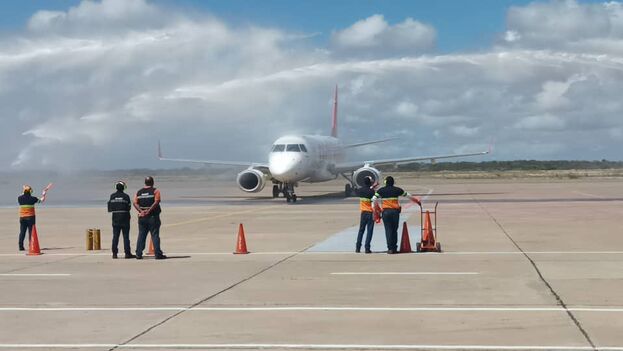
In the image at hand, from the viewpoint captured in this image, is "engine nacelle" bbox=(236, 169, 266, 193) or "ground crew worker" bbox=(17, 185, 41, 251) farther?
"engine nacelle" bbox=(236, 169, 266, 193)

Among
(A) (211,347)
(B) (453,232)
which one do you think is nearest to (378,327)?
(A) (211,347)

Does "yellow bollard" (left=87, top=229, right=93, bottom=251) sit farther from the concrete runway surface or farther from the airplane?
the airplane

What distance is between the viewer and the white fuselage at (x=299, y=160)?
4506 cm

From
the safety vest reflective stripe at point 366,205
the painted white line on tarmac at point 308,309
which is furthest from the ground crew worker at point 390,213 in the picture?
the painted white line on tarmac at point 308,309

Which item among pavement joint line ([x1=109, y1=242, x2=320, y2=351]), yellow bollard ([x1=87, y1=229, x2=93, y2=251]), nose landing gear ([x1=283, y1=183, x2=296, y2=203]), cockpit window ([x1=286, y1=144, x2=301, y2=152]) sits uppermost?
cockpit window ([x1=286, y1=144, x2=301, y2=152])

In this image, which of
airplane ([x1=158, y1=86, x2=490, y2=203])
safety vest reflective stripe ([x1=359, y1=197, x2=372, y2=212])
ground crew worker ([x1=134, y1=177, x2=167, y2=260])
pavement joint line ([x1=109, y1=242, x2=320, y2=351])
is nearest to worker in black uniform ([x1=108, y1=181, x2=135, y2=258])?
ground crew worker ([x1=134, y1=177, x2=167, y2=260])

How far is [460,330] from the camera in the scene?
978 cm

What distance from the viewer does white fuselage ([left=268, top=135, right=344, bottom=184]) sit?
148 ft

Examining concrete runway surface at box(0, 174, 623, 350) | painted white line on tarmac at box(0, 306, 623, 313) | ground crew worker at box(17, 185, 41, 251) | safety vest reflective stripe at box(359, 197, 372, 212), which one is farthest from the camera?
ground crew worker at box(17, 185, 41, 251)

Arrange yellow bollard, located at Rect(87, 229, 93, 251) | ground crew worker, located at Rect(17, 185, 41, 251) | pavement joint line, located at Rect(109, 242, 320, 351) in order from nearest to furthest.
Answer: pavement joint line, located at Rect(109, 242, 320, 351) < yellow bollard, located at Rect(87, 229, 93, 251) < ground crew worker, located at Rect(17, 185, 41, 251)

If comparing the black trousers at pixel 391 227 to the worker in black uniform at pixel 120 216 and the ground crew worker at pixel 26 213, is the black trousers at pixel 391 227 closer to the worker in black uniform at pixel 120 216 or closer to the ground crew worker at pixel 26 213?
the worker in black uniform at pixel 120 216

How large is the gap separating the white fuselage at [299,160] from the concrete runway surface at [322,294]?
20.2 m

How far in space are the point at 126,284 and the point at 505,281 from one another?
20.4 ft

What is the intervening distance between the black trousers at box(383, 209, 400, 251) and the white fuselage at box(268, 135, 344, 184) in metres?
25.7
